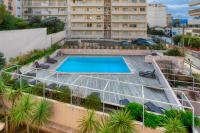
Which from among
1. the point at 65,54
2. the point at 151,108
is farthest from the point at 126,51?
the point at 151,108

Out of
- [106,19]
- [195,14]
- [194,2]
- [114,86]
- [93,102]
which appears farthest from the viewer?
[195,14]

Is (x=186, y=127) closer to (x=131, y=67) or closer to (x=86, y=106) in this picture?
(x=86, y=106)

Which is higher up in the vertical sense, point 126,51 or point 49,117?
point 126,51

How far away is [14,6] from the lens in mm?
57156

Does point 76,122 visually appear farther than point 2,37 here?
No

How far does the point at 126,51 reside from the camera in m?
38.4

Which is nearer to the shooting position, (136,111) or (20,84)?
(136,111)

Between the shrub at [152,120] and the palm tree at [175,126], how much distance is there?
1.97 feet

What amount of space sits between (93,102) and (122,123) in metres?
2.60

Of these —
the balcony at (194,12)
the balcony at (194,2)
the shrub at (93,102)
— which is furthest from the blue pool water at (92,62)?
the balcony at (194,12)

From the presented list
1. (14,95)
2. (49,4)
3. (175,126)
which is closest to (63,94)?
(14,95)

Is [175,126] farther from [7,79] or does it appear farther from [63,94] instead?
[7,79]

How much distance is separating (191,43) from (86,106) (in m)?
41.0

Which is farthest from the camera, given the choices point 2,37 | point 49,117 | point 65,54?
point 65,54
